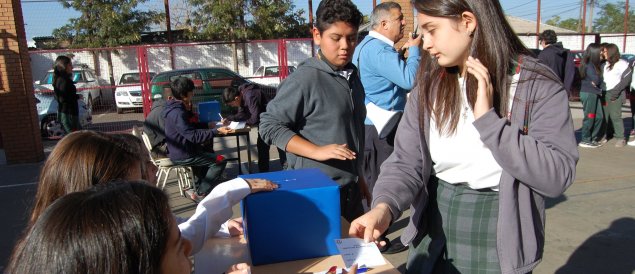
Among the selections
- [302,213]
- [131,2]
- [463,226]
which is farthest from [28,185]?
[131,2]

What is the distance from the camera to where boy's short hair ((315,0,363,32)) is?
2.43m

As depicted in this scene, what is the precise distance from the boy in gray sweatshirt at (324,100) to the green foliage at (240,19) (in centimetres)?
1777

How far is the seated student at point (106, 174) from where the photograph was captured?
5.27ft

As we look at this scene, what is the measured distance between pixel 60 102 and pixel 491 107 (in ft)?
25.8

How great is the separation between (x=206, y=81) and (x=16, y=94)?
3.89 meters

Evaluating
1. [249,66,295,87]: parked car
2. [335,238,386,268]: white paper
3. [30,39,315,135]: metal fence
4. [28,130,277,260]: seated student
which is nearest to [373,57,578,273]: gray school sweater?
[335,238,386,268]: white paper

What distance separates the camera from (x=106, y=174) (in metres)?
1.66

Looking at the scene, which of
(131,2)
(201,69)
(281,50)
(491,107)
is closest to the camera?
(491,107)

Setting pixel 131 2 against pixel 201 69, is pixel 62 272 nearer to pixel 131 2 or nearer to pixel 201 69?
pixel 201 69

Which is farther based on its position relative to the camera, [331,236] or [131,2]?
[131,2]

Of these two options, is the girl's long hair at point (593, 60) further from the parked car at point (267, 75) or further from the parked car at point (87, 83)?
the parked car at point (87, 83)

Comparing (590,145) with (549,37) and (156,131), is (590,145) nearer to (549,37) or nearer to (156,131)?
(549,37)

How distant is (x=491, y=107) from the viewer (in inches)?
52.7

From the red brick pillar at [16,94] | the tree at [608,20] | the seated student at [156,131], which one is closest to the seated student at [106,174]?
the seated student at [156,131]
